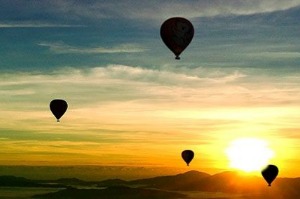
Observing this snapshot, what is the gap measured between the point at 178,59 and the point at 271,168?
64.7 metres

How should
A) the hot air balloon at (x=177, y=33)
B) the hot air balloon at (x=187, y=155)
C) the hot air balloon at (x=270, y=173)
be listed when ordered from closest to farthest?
the hot air balloon at (x=177, y=33) → the hot air balloon at (x=187, y=155) → the hot air balloon at (x=270, y=173)

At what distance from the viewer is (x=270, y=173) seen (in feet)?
468

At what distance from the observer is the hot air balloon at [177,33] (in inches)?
3711

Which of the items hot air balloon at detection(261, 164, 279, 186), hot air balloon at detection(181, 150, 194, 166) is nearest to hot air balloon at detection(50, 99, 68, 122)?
hot air balloon at detection(181, 150, 194, 166)

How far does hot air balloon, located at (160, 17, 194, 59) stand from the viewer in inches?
3711

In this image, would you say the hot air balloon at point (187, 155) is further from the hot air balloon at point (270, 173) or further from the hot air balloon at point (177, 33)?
the hot air balloon at point (177, 33)

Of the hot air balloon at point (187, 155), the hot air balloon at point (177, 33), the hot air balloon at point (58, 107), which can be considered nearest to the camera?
the hot air balloon at point (177, 33)

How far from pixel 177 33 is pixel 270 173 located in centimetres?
5813

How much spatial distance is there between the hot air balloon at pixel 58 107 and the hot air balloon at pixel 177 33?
88.5ft

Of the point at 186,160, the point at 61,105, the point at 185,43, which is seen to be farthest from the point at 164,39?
the point at 186,160

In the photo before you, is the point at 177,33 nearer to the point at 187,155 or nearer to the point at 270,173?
the point at 187,155

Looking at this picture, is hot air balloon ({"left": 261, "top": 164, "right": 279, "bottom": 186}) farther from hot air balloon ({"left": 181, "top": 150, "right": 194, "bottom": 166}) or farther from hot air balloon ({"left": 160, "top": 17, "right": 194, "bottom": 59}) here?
hot air balloon ({"left": 160, "top": 17, "right": 194, "bottom": 59})

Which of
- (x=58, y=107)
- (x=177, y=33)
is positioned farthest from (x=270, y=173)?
(x=177, y=33)

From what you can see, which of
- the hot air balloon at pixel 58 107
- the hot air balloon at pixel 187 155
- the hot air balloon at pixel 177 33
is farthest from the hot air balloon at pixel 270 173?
the hot air balloon at pixel 177 33
